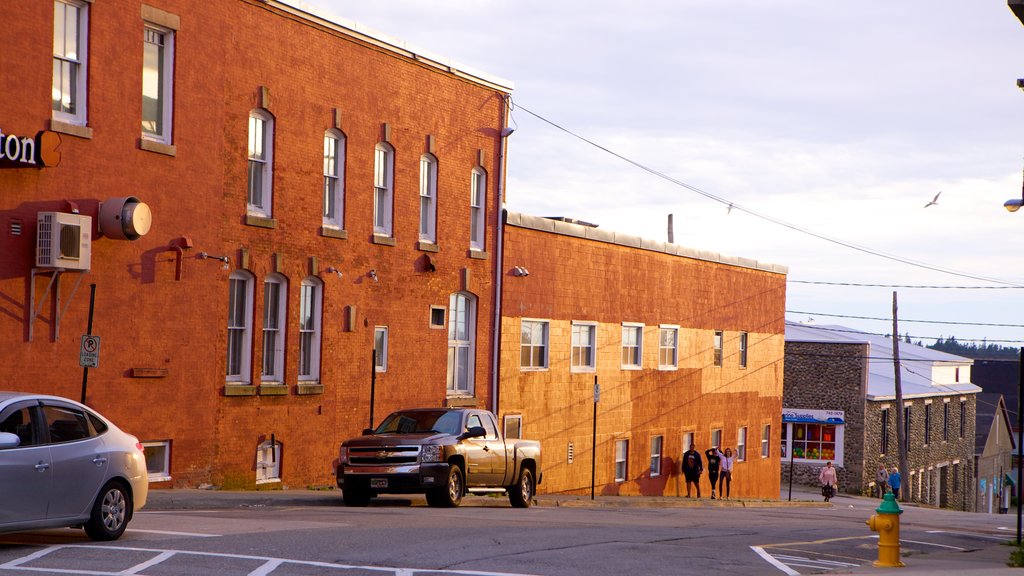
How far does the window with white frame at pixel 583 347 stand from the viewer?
35875 mm

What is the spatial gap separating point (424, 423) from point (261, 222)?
5653 mm

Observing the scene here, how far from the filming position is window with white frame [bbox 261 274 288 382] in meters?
25.3

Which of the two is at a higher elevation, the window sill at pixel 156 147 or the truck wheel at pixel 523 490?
the window sill at pixel 156 147

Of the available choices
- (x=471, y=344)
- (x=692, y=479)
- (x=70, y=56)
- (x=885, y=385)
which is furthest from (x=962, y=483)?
(x=70, y=56)

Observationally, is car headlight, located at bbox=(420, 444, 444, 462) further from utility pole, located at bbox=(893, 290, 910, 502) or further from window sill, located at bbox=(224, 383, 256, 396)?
utility pole, located at bbox=(893, 290, 910, 502)

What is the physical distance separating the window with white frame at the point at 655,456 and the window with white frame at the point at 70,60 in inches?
947

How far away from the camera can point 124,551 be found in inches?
486

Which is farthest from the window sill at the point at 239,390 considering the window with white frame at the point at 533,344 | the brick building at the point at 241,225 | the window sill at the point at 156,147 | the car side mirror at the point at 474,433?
the window with white frame at the point at 533,344

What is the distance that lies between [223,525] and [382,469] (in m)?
5.41

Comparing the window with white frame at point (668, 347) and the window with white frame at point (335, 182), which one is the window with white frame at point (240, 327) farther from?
the window with white frame at point (668, 347)

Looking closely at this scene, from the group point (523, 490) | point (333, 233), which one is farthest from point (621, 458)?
point (333, 233)

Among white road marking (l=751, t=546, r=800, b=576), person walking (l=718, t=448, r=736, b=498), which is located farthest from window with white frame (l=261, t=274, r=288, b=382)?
person walking (l=718, t=448, r=736, b=498)

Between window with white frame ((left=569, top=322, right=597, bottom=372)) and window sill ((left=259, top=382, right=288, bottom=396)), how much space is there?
39.3ft

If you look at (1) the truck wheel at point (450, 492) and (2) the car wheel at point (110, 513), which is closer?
(2) the car wheel at point (110, 513)
